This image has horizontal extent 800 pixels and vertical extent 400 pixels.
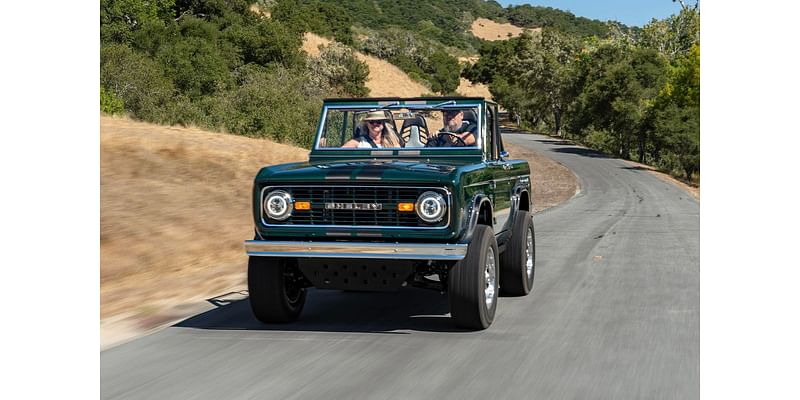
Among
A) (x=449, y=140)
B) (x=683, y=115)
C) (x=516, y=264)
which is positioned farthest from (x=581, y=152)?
(x=449, y=140)

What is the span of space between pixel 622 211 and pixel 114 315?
18198mm

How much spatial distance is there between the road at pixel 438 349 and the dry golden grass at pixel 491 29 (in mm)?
160390

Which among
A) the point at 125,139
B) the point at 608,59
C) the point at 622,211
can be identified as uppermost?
the point at 608,59

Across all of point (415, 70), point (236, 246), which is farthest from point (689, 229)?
point (415, 70)

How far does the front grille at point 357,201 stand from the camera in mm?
6672

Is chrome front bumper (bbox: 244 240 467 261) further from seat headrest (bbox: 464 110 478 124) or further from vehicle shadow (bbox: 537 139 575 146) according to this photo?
vehicle shadow (bbox: 537 139 575 146)

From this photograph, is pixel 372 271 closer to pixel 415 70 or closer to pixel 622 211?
pixel 622 211

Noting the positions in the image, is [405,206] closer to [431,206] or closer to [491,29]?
[431,206]

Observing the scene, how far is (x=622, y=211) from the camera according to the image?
24.0 m

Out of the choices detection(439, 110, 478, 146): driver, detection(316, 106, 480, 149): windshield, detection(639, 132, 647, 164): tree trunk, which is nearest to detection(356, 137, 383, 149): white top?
detection(316, 106, 480, 149): windshield

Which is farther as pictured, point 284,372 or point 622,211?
point 622,211

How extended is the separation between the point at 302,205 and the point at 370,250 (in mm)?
713

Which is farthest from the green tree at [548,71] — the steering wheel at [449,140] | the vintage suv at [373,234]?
the vintage suv at [373,234]

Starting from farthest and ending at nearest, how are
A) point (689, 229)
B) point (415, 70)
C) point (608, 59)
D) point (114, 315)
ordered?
1. point (415, 70)
2. point (608, 59)
3. point (689, 229)
4. point (114, 315)
